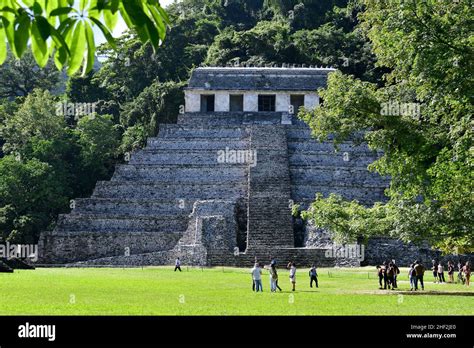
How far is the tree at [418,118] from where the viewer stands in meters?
16.9

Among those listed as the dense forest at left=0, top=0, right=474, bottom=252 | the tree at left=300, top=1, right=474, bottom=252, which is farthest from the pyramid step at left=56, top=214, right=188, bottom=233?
the tree at left=300, top=1, right=474, bottom=252

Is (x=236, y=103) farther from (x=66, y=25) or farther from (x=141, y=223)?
(x=66, y=25)

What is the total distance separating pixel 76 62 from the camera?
13.0ft

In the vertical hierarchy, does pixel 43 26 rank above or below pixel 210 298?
above

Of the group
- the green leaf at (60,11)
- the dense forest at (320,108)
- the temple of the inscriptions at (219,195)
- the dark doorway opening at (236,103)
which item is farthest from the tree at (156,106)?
the green leaf at (60,11)

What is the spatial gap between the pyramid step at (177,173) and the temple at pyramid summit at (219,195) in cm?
5

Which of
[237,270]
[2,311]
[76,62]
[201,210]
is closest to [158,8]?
[76,62]

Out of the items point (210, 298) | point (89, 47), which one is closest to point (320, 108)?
point (210, 298)

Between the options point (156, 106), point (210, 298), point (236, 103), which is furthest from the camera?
point (156, 106)

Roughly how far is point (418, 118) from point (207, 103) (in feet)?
99.9

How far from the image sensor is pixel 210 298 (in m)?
15.9

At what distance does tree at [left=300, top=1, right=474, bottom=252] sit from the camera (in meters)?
16.9

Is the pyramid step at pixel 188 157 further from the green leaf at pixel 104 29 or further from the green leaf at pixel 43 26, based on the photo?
the green leaf at pixel 43 26

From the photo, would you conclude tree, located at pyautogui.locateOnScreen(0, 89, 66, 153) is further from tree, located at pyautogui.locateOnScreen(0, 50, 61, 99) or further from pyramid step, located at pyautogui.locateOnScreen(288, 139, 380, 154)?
tree, located at pyautogui.locateOnScreen(0, 50, 61, 99)
